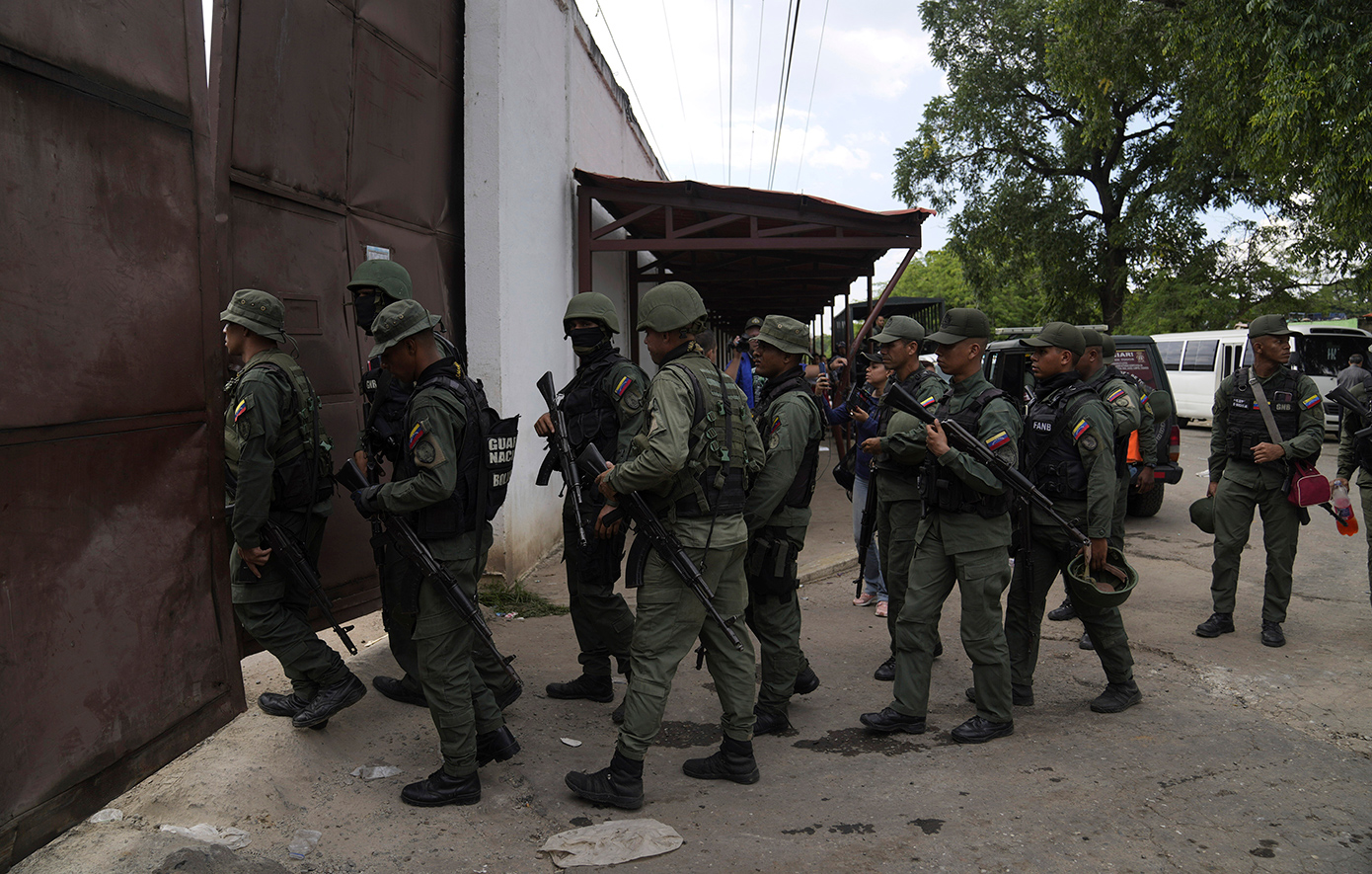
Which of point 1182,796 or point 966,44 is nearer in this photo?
point 1182,796

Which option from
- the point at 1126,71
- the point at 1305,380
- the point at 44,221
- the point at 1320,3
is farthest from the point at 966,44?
the point at 44,221

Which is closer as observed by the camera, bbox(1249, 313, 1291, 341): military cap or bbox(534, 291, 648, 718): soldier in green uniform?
bbox(534, 291, 648, 718): soldier in green uniform

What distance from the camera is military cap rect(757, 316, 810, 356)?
397cm

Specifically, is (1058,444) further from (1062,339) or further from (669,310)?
(669,310)

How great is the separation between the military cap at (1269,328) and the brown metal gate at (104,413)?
5684 mm

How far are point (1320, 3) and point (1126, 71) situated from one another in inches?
224

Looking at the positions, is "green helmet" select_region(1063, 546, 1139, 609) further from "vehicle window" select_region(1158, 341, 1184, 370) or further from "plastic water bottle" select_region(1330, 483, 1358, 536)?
"vehicle window" select_region(1158, 341, 1184, 370)

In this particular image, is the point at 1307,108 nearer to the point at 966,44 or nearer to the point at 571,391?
the point at 571,391

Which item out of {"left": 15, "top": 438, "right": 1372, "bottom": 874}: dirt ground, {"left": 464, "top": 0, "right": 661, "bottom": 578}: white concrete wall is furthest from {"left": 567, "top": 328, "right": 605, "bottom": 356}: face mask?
{"left": 464, "top": 0, "right": 661, "bottom": 578}: white concrete wall

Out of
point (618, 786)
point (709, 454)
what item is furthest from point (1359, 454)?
point (618, 786)

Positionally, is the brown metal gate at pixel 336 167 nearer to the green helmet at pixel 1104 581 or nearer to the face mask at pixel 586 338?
the face mask at pixel 586 338

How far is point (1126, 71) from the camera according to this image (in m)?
15.7

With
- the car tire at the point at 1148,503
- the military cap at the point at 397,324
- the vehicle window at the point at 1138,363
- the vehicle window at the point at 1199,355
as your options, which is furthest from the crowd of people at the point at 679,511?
the vehicle window at the point at 1199,355

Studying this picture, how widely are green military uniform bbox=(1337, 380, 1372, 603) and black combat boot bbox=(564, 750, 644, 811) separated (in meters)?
4.75
